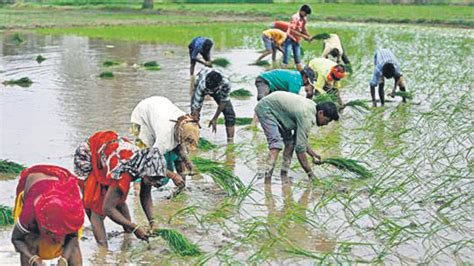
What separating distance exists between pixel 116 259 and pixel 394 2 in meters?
39.0

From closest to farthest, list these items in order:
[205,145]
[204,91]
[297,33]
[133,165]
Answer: [133,165], [204,91], [205,145], [297,33]

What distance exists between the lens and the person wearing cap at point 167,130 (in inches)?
243

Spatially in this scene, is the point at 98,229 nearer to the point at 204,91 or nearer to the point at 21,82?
the point at 204,91

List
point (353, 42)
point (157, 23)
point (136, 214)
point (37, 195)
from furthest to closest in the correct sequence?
point (157, 23), point (353, 42), point (136, 214), point (37, 195)

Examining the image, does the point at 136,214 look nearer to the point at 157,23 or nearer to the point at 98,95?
the point at 98,95

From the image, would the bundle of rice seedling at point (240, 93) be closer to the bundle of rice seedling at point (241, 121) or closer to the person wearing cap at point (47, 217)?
the bundle of rice seedling at point (241, 121)

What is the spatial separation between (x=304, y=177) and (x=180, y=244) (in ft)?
8.15

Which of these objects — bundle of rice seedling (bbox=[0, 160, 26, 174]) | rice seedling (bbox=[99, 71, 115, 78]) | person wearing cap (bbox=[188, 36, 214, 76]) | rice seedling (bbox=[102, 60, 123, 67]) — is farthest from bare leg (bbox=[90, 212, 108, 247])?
rice seedling (bbox=[102, 60, 123, 67])

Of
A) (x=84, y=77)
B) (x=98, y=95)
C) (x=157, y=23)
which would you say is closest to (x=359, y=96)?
(x=98, y=95)

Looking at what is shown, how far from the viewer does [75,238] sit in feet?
14.0

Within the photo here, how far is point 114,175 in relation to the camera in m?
5.32

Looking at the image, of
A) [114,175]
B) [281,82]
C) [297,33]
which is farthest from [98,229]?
[297,33]

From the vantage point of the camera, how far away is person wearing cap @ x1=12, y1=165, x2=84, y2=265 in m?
4.03

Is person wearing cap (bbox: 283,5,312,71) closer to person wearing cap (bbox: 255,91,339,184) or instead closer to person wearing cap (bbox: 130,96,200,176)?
person wearing cap (bbox: 255,91,339,184)
